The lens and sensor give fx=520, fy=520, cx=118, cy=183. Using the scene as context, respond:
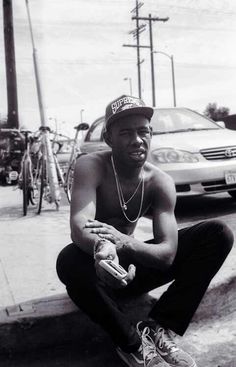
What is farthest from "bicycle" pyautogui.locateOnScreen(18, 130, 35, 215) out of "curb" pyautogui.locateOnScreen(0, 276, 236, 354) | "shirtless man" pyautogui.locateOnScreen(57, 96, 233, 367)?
"shirtless man" pyautogui.locateOnScreen(57, 96, 233, 367)

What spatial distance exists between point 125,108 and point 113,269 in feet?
2.96

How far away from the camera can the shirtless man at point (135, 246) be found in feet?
7.73

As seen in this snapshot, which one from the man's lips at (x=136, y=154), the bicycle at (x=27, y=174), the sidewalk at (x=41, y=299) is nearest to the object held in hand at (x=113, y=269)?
the man's lips at (x=136, y=154)

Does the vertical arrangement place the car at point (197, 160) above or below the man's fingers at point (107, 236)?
below

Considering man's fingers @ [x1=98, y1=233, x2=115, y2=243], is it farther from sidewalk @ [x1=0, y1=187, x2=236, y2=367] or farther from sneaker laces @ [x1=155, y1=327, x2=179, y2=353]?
sidewalk @ [x1=0, y1=187, x2=236, y2=367]

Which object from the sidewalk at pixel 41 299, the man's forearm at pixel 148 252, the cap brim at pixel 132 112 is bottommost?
the sidewalk at pixel 41 299

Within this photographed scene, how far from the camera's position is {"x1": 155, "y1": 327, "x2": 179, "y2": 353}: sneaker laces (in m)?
2.39

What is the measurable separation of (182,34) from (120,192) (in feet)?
8.48

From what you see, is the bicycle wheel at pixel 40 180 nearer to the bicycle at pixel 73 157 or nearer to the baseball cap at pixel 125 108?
the bicycle at pixel 73 157

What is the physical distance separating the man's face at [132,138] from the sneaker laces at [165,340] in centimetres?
82

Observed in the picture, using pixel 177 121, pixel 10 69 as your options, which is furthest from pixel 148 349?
pixel 10 69

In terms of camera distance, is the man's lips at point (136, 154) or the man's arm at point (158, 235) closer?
the man's arm at point (158, 235)

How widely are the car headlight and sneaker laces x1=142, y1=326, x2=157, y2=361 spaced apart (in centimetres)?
399

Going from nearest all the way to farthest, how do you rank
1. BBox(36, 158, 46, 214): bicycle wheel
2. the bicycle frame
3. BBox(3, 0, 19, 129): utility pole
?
1. BBox(36, 158, 46, 214): bicycle wheel
2. the bicycle frame
3. BBox(3, 0, 19, 129): utility pole
